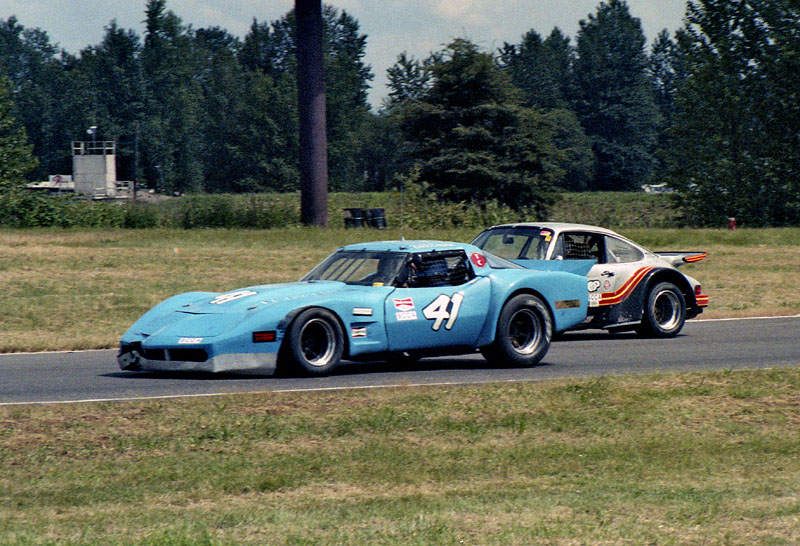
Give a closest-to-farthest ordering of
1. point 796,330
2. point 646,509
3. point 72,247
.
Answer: point 646,509 → point 796,330 → point 72,247

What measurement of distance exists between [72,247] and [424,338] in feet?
58.4

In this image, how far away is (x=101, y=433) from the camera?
25.2 feet

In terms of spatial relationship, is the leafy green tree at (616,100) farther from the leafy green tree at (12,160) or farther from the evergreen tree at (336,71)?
the leafy green tree at (12,160)

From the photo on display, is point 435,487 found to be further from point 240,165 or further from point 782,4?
point 240,165

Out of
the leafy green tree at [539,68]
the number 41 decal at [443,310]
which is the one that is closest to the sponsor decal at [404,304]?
the number 41 decal at [443,310]

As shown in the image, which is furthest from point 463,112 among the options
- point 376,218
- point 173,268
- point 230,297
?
point 230,297

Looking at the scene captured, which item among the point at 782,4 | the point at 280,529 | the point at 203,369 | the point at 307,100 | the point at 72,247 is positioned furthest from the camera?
the point at 782,4

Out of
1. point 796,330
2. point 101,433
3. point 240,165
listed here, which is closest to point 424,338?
point 101,433

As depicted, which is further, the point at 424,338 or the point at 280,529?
the point at 424,338

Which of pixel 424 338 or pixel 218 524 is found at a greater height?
pixel 424 338

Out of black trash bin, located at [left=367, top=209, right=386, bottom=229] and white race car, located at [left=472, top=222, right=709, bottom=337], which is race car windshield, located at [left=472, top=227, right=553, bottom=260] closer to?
white race car, located at [left=472, top=222, right=709, bottom=337]

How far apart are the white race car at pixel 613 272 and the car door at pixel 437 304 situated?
3091mm

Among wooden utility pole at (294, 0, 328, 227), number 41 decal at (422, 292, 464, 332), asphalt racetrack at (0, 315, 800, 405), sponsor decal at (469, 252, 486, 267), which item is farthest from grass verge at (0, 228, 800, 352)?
sponsor decal at (469, 252, 486, 267)

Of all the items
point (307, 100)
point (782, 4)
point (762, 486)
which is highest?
point (782, 4)
